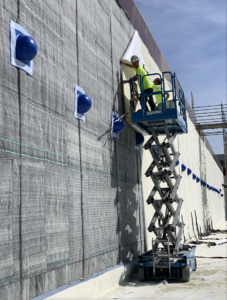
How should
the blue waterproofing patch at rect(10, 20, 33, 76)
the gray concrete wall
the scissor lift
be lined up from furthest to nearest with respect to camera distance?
the scissor lift < the blue waterproofing patch at rect(10, 20, 33, 76) < the gray concrete wall

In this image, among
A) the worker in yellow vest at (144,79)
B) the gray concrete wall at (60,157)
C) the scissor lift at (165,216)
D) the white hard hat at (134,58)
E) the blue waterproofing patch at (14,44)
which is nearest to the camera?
the gray concrete wall at (60,157)

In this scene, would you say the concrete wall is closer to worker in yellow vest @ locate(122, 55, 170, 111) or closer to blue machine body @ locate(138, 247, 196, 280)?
worker in yellow vest @ locate(122, 55, 170, 111)

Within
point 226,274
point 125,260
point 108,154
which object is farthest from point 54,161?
point 226,274

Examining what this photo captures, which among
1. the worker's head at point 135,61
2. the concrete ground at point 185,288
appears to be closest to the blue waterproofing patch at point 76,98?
the worker's head at point 135,61

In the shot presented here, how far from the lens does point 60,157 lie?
6359 mm

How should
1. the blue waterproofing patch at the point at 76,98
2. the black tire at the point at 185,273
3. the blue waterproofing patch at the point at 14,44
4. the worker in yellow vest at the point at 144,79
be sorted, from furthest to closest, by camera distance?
the worker in yellow vest at the point at 144,79
the black tire at the point at 185,273
the blue waterproofing patch at the point at 76,98
the blue waterproofing patch at the point at 14,44

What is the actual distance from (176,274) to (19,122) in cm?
565

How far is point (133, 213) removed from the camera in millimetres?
10414

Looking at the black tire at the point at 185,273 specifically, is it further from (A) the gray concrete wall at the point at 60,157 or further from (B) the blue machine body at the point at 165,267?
(A) the gray concrete wall at the point at 60,157

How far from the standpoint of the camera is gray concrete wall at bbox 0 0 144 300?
500cm

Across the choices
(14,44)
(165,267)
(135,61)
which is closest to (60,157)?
(14,44)

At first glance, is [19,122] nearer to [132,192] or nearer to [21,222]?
[21,222]

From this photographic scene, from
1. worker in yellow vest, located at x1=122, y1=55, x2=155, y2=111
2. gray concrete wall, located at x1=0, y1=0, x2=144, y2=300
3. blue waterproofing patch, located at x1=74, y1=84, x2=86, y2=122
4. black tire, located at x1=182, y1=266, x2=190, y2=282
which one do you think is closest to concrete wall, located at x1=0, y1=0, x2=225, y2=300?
gray concrete wall, located at x1=0, y1=0, x2=144, y2=300

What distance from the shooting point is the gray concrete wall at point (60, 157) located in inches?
197
